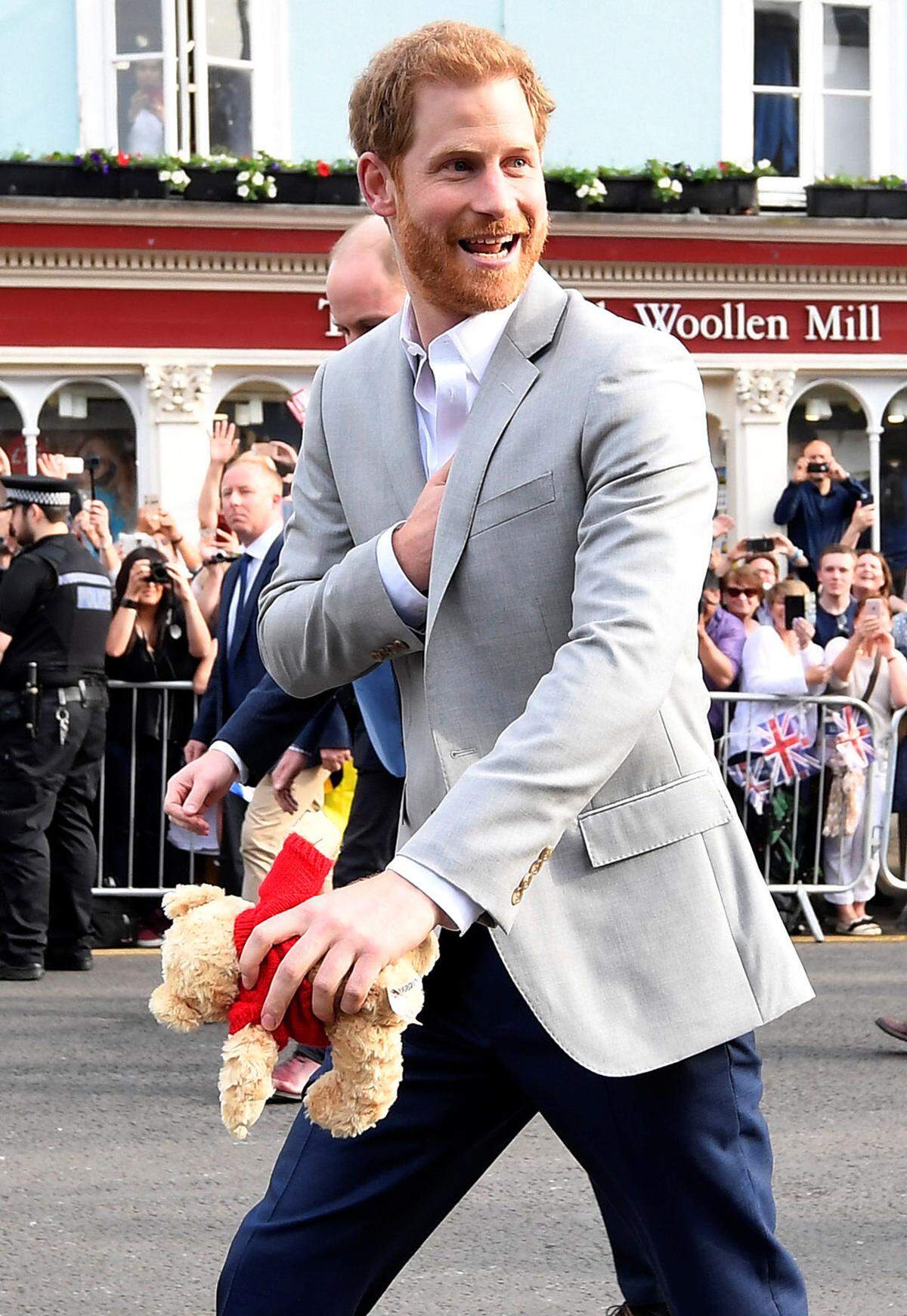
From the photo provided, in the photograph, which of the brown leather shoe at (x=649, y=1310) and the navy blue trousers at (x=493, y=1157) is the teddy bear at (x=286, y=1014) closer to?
the navy blue trousers at (x=493, y=1157)

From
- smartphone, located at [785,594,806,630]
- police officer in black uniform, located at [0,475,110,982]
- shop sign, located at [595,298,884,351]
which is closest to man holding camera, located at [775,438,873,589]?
shop sign, located at [595,298,884,351]

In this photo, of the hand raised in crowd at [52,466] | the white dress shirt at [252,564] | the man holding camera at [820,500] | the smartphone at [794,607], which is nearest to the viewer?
the white dress shirt at [252,564]

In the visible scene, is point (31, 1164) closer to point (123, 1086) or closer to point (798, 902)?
point (123, 1086)

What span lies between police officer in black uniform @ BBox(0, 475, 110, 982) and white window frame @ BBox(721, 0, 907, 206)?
39.8ft

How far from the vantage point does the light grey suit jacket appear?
81.5 inches

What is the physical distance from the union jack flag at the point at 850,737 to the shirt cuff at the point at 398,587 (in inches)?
286

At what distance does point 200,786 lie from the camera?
3209 millimetres

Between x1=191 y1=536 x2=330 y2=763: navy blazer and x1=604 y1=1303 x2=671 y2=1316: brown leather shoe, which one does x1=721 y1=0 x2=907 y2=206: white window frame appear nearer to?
x1=191 y1=536 x2=330 y2=763: navy blazer

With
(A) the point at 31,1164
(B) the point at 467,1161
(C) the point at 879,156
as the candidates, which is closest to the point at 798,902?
(A) the point at 31,1164

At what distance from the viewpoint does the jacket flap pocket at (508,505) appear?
2.16 meters

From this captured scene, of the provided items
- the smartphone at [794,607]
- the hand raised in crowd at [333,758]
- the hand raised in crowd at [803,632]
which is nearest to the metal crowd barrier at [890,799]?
the hand raised in crowd at [803,632]

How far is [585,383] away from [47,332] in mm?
15963

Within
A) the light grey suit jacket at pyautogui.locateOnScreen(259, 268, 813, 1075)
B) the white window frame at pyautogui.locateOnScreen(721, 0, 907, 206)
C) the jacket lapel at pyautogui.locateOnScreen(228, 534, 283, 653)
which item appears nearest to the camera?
the light grey suit jacket at pyautogui.locateOnScreen(259, 268, 813, 1075)

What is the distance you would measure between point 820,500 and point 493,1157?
46.2ft
